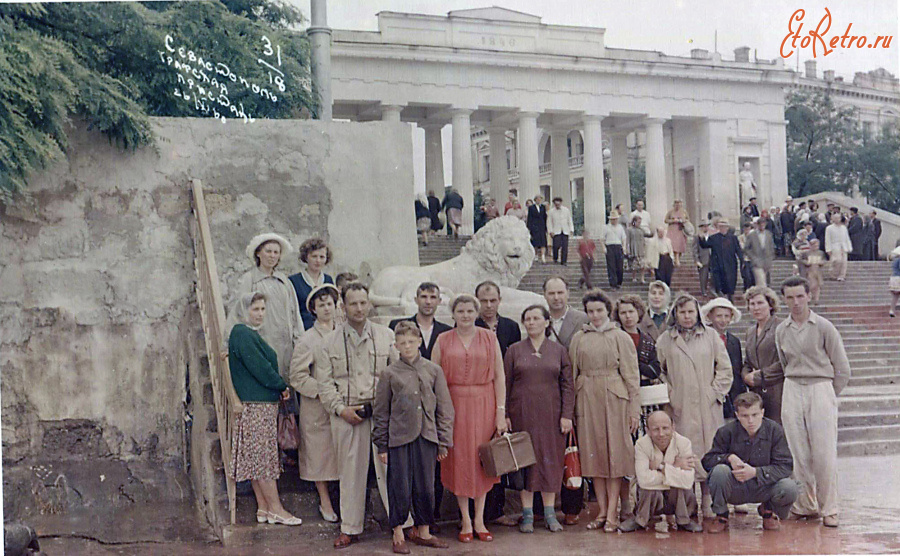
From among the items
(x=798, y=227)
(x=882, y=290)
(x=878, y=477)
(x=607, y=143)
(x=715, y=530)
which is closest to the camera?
(x=715, y=530)

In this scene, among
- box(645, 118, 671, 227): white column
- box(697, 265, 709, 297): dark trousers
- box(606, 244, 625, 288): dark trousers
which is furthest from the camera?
box(645, 118, 671, 227): white column

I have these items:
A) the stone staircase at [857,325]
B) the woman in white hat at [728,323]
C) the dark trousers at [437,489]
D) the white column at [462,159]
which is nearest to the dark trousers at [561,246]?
the stone staircase at [857,325]

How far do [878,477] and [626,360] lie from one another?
117 inches

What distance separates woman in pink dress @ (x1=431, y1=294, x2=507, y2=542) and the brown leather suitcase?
78mm

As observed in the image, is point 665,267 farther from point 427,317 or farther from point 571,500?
point 427,317

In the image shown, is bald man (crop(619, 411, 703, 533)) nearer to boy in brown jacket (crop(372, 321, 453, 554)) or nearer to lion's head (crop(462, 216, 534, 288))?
boy in brown jacket (crop(372, 321, 453, 554))

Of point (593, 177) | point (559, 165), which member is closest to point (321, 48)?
point (593, 177)

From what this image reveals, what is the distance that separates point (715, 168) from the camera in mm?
32812

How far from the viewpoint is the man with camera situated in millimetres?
6234

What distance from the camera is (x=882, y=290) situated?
16.7m

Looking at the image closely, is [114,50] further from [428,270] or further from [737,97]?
[737,97]

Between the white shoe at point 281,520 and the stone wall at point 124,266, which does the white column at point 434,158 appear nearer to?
the stone wall at point 124,266

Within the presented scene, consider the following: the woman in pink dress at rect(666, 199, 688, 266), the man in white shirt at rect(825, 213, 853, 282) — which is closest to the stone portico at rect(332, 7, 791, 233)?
the man in white shirt at rect(825, 213, 853, 282)

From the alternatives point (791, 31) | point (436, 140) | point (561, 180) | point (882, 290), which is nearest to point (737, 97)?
point (561, 180)
